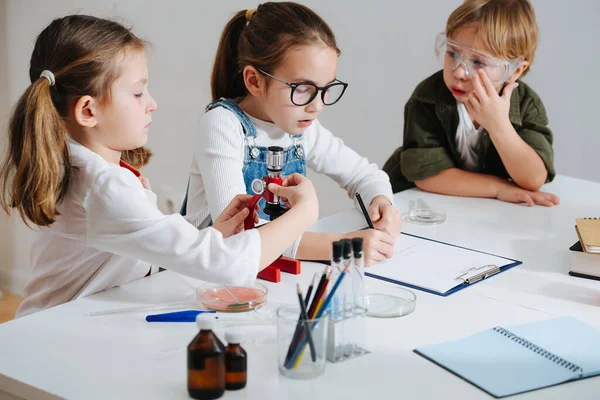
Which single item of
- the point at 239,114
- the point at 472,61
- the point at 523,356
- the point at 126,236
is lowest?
the point at 523,356

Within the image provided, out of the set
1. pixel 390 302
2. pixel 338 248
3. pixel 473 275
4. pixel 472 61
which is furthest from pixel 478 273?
pixel 472 61

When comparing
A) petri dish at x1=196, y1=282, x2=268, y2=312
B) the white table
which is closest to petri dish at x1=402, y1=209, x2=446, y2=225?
the white table

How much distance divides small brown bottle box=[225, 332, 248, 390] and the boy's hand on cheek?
4.22 feet

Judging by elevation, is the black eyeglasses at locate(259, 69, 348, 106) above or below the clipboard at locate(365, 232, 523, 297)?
above

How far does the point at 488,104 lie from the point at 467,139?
0.17 metres

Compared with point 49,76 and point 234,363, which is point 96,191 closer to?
point 49,76

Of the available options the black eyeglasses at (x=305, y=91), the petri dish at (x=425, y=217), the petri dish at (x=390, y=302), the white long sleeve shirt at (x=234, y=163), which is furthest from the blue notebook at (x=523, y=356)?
the black eyeglasses at (x=305, y=91)

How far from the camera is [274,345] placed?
1120mm

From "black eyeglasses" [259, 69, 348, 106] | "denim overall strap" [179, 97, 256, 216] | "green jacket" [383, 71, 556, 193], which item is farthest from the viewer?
Answer: "green jacket" [383, 71, 556, 193]

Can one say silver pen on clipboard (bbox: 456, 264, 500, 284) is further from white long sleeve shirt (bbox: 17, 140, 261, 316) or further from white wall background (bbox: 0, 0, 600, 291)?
white wall background (bbox: 0, 0, 600, 291)

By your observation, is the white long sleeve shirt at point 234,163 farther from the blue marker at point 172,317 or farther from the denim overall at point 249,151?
the blue marker at point 172,317

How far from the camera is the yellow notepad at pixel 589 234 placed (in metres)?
1.46

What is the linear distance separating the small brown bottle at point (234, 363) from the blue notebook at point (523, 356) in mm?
282

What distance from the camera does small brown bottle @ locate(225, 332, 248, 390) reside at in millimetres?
970
